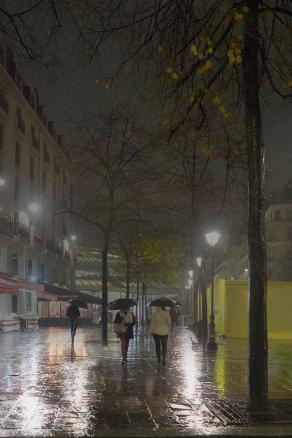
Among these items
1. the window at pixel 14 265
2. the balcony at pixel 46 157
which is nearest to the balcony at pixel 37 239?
the window at pixel 14 265

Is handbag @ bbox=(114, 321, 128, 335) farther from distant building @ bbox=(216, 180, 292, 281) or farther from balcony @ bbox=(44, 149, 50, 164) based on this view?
distant building @ bbox=(216, 180, 292, 281)

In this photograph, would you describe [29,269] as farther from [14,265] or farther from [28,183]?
[28,183]

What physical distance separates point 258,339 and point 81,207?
2238 cm

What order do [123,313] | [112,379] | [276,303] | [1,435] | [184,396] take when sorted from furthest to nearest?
[276,303]
[123,313]
[112,379]
[184,396]
[1,435]

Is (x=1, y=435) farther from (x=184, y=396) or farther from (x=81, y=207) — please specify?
(x=81, y=207)

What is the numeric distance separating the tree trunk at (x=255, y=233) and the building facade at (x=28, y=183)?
1077 inches

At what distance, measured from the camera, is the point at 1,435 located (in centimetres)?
861

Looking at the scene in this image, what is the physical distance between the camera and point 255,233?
11367mm

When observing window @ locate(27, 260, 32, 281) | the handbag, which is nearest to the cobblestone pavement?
the handbag

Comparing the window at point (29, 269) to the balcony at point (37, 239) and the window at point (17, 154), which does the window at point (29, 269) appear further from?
the window at point (17, 154)

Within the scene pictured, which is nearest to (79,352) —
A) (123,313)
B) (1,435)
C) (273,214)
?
(123,313)

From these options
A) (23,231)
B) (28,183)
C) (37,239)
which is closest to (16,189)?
(23,231)

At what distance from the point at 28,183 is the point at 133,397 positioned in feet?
141

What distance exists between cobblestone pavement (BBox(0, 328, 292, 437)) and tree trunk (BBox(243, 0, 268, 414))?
48 centimetres
